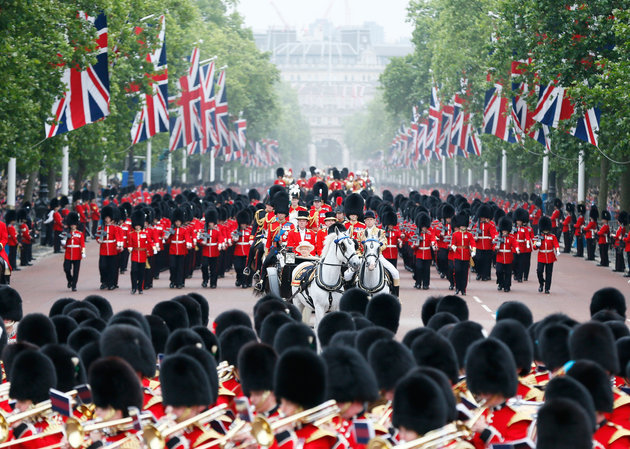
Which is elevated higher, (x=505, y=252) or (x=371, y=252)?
(x=371, y=252)

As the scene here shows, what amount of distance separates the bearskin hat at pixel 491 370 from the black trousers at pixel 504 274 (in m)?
15.1

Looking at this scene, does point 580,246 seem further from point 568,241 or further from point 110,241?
point 110,241

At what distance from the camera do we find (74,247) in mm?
22953

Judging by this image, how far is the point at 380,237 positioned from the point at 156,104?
2217cm

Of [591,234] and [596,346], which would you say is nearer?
[596,346]

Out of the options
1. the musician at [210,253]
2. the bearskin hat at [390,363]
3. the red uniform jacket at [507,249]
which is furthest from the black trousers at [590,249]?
the bearskin hat at [390,363]

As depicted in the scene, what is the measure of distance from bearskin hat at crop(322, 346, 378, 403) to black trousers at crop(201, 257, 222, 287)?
51.2 feet

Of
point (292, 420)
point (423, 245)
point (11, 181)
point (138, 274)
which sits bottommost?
point (138, 274)

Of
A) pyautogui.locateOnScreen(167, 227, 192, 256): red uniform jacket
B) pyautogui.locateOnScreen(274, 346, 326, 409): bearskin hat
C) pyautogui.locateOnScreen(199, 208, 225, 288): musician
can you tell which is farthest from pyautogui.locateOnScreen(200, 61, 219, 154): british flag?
pyautogui.locateOnScreen(274, 346, 326, 409): bearskin hat

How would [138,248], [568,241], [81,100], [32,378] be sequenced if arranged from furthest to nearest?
[568,241]
[81,100]
[138,248]
[32,378]

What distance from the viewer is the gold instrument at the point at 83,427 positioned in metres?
7.43

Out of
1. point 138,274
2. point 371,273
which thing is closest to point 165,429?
point 371,273

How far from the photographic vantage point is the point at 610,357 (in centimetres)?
923

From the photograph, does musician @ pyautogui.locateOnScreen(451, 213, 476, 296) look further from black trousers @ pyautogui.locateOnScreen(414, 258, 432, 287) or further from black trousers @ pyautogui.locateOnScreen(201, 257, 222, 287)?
black trousers @ pyautogui.locateOnScreen(201, 257, 222, 287)
